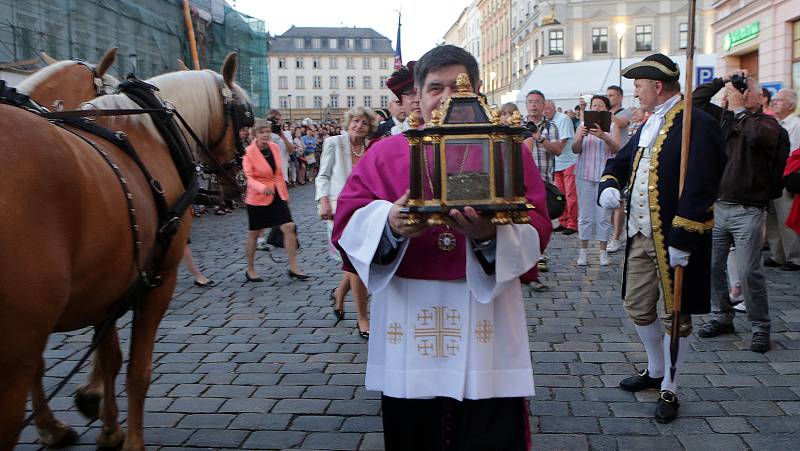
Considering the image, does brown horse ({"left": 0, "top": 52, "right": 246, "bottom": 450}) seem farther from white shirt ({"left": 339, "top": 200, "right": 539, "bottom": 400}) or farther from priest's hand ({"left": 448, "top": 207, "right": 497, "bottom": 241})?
priest's hand ({"left": 448, "top": 207, "right": 497, "bottom": 241})

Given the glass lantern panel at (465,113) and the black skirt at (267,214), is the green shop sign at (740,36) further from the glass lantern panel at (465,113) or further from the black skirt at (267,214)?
the glass lantern panel at (465,113)

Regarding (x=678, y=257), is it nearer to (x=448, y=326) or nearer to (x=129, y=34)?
(x=448, y=326)

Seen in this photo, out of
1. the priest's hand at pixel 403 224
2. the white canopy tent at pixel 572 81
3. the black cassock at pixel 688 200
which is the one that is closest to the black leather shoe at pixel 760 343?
the black cassock at pixel 688 200

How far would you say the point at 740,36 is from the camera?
1955cm

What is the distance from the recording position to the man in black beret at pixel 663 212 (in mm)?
3920

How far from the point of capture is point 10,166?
7.25 feet

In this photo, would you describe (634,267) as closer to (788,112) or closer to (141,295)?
(141,295)

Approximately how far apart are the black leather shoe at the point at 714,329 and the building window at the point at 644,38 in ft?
147

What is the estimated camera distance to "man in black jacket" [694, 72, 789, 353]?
536 cm

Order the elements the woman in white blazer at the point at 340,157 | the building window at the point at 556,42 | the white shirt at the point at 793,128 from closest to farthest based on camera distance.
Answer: the woman in white blazer at the point at 340,157 → the white shirt at the point at 793,128 → the building window at the point at 556,42

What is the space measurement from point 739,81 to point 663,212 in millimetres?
2401

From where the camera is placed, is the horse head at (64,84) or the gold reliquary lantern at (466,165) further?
the horse head at (64,84)

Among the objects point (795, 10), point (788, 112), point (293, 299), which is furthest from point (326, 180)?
point (795, 10)

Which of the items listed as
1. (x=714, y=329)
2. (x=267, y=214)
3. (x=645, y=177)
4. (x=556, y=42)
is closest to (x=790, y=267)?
(x=714, y=329)
